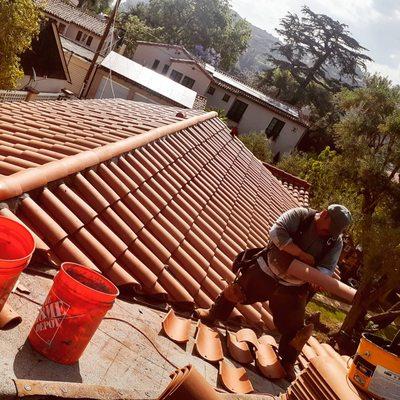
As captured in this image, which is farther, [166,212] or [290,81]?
[290,81]

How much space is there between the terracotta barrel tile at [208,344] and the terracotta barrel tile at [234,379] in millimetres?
93

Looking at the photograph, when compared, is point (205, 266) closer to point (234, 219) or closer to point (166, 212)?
point (166, 212)

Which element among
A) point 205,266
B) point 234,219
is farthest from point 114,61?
point 205,266

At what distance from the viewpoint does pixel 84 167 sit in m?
4.48

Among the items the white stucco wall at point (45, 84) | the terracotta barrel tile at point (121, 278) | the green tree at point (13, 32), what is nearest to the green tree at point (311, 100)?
the white stucco wall at point (45, 84)

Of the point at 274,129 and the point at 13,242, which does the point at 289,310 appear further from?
the point at 274,129

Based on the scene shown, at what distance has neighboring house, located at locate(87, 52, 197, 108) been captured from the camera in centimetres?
2931

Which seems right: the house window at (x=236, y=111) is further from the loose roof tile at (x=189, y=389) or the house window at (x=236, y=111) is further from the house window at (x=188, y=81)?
the loose roof tile at (x=189, y=389)

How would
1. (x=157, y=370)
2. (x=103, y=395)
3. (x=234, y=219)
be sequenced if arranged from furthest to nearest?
(x=234, y=219) → (x=157, y=370) → (x=103, y=395)

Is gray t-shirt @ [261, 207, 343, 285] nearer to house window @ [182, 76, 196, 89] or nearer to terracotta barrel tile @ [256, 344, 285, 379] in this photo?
terracotta barrel tile @ [256, 344, 285, 379]

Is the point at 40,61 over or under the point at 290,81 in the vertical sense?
under

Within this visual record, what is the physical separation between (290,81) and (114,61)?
29901 millimetres

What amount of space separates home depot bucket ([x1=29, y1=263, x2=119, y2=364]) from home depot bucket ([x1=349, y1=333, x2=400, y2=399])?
1784 mm

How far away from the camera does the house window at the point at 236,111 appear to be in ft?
152
